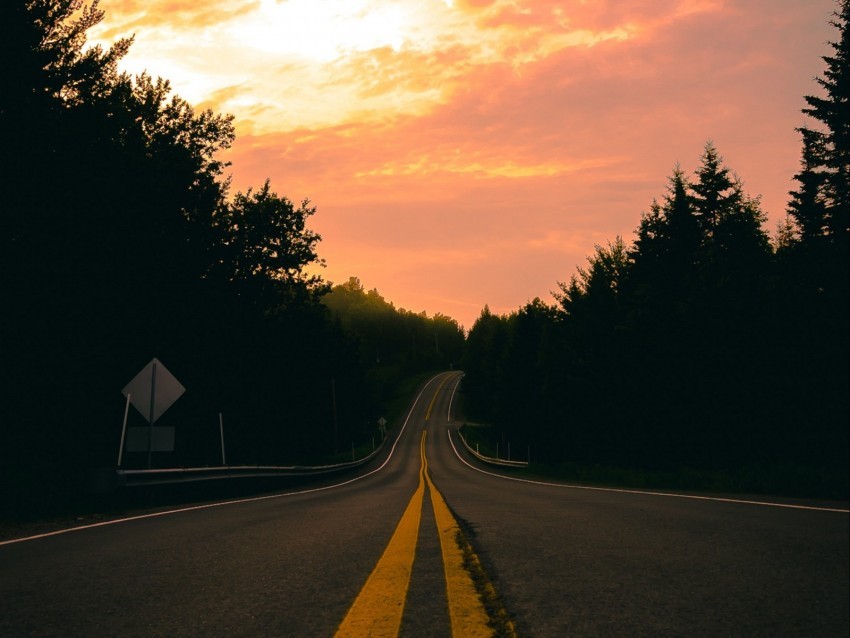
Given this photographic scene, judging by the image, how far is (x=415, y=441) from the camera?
78750 mm

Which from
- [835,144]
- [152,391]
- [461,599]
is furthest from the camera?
[835,144]

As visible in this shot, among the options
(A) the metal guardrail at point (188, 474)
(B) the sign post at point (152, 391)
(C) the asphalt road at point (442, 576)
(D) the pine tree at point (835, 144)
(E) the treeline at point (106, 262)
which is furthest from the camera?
(D) the pine tree at point (835, 144)

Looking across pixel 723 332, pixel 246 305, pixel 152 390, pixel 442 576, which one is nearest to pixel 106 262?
pixel 152 390

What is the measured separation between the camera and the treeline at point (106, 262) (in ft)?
47.8

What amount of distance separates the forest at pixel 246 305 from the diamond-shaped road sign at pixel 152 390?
6.55 feet

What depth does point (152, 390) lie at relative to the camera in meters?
12.2

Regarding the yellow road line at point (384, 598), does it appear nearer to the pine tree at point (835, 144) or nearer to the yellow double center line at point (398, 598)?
the yellow double center line at point (398, 598)

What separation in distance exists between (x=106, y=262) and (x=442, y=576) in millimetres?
16714

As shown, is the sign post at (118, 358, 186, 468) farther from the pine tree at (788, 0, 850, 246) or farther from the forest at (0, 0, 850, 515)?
the pine tree at (788, 0, 850, 246)

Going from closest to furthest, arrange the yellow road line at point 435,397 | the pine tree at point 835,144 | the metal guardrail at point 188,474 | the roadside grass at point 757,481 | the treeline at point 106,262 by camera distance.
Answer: the metal guardrail at point 188,474 → the roadside grass at point 757,481 → the treeline at point 106,262 → the pine tree at point 835,144 → the yellow road line at point 435,397

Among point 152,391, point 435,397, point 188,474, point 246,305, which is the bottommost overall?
point 435,397

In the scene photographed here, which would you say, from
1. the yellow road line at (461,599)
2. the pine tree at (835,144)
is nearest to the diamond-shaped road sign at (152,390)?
the yellow road line at (461,599)

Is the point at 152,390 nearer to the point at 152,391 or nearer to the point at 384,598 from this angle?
the point at 152,391

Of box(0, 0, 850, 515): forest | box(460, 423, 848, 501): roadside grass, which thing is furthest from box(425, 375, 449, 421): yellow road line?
box(460, 423, 848, 501): roadside grass
